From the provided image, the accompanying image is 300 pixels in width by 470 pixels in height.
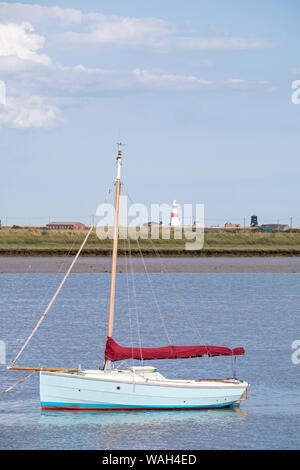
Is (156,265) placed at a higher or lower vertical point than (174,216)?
lower

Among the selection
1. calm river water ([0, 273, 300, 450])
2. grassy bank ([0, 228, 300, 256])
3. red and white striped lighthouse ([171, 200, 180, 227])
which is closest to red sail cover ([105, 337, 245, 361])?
calm river water ([0, 273, 300, 450])

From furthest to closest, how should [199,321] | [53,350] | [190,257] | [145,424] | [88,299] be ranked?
[190,257]
[88,299]
[199,321]
[53,350]
[145,424]

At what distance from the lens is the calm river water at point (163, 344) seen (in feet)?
87.7

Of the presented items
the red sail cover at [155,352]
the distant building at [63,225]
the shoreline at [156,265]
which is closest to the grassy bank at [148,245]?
the shoreline at [156,265]

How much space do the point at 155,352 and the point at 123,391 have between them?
2.72m

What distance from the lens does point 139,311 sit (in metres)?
60.7

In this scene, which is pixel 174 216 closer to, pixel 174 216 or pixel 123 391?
pixel 174 216

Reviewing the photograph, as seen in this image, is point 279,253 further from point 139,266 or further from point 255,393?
point 255,393

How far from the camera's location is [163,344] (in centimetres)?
4381

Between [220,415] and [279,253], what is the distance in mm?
92791

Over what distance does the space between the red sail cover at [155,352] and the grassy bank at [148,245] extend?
3167 inches

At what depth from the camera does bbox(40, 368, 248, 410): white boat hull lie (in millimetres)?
28000

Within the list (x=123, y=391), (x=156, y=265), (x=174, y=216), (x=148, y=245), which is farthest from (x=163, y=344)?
(x=174, y=216)

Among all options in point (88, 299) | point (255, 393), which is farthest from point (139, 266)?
point (255, 393)
